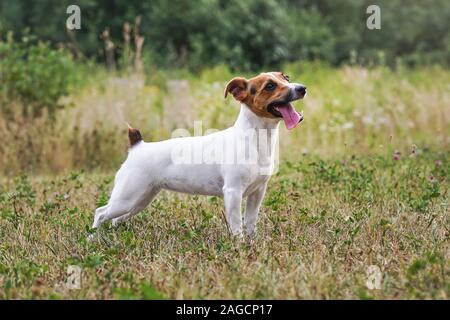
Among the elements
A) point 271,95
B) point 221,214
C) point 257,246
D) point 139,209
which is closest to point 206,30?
point 221,214

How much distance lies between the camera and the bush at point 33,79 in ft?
28.8

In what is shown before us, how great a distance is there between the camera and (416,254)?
422cm

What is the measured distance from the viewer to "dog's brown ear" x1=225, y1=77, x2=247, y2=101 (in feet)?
15.2

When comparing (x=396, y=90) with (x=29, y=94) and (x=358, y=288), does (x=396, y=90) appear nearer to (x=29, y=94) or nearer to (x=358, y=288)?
(x=29, y=94)

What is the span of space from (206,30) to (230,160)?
14868 mm

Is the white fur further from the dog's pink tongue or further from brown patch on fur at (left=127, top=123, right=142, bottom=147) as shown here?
the dog's pink tongue

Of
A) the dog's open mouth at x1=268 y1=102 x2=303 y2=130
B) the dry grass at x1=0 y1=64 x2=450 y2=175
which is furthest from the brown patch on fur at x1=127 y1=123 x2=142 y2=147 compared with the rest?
the dry grass at x1=0 y1=64 x2=450 y2=175

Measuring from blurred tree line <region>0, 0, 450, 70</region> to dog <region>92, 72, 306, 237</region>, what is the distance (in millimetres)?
10906

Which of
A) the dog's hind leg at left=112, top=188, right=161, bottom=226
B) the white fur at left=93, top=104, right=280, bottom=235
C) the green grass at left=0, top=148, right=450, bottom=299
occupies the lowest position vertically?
the green grass at left=0, top=148, right=450, bottom=299

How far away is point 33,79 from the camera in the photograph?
8.84 m

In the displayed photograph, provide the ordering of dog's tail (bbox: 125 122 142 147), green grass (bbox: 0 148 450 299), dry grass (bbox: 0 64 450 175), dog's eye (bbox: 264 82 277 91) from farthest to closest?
dry grass (bbox: 0 64 450 175)
dog's tail (bbox: 125 122 142 147)
dog's eye (bbox: 264 82 277 91)
green grass (bbox: 0 148 450 299)

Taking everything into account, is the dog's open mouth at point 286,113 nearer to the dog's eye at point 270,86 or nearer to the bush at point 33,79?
the dog's eye at point 270,86

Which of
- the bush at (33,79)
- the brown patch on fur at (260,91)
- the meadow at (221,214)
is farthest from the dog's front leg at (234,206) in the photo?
the bush at (33,79)
